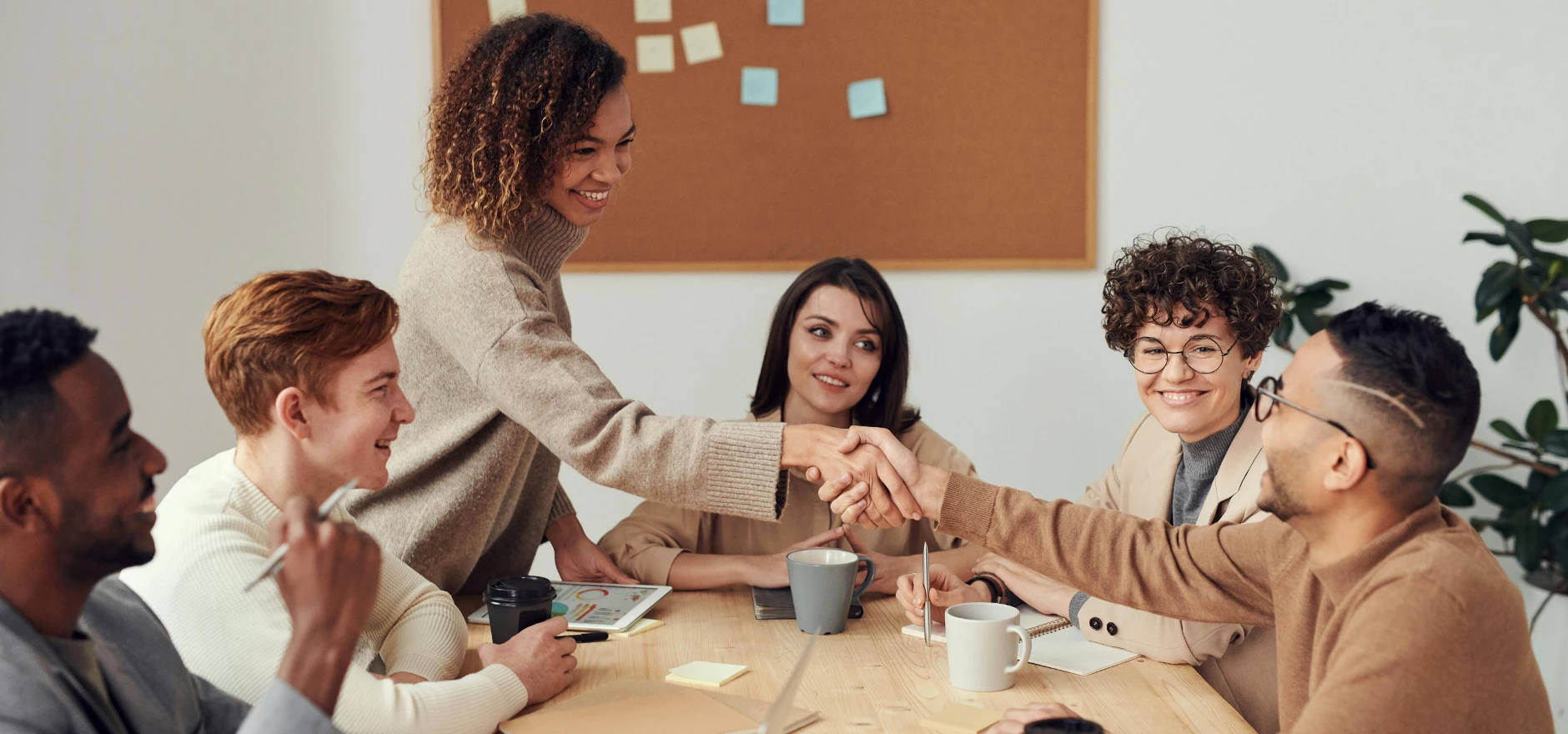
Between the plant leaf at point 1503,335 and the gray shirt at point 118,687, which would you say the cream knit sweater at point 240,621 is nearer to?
the gray shirt at point 118,687

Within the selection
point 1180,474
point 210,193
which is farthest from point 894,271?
point 210,193

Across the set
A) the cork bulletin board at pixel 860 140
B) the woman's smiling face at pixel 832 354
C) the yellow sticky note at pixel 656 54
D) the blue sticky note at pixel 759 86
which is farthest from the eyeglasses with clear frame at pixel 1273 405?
the yellow sticky note at pixel 656 54

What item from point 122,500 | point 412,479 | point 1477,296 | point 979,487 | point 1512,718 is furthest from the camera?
point 1477,296

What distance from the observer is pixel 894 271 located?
2900 mm

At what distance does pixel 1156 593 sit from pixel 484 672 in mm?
800

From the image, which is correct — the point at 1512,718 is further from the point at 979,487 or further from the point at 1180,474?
the point at 1180,474

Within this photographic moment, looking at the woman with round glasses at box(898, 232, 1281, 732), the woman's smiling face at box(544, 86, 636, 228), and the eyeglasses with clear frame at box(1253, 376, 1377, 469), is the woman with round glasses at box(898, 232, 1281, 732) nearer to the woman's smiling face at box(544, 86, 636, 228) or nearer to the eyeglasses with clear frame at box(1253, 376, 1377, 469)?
the eyeglasses with clear frame at box(1253, 376, 1377, 469)

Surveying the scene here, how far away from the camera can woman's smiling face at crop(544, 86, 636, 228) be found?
173cm

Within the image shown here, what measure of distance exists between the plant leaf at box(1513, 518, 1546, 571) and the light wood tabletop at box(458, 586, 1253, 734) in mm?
1598

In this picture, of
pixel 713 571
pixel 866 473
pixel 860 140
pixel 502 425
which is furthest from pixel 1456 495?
pixel 502 425

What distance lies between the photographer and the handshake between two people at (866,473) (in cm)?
162

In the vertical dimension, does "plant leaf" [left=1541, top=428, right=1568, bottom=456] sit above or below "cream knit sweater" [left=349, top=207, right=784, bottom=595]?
below

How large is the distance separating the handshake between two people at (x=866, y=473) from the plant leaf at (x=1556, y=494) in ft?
5.53

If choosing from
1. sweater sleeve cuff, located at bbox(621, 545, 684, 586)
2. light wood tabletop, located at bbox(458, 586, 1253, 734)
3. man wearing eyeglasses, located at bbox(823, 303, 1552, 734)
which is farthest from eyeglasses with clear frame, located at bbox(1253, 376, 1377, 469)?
sweater sleeve cuff, located at bbox(621, 545, 684, 586)
